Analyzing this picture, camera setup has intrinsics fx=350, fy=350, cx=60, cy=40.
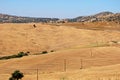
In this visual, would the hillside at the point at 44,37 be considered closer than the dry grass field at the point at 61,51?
No

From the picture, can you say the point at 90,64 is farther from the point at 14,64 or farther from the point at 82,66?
the point at 14,64

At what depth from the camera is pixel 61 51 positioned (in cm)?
5616

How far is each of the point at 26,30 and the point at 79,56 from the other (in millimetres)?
42642

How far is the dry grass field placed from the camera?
35938 millimetres

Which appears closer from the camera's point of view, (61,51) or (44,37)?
(61,51)

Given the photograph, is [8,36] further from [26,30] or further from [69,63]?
[69,63]

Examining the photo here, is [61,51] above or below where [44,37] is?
above

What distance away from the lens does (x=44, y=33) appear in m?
90.4

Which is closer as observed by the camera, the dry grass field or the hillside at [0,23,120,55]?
the dry grass field

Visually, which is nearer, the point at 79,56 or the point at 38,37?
the point at 79,56

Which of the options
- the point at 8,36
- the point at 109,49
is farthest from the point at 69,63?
the point at 8,36

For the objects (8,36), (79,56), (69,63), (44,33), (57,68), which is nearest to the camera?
(57,68)

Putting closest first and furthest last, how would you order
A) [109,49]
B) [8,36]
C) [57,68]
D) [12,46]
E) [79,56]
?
1. [57,68]
2. [79,56]
3. [109,49]
4. [12,46]
5. [8,36]

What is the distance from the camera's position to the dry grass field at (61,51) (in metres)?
35.9
